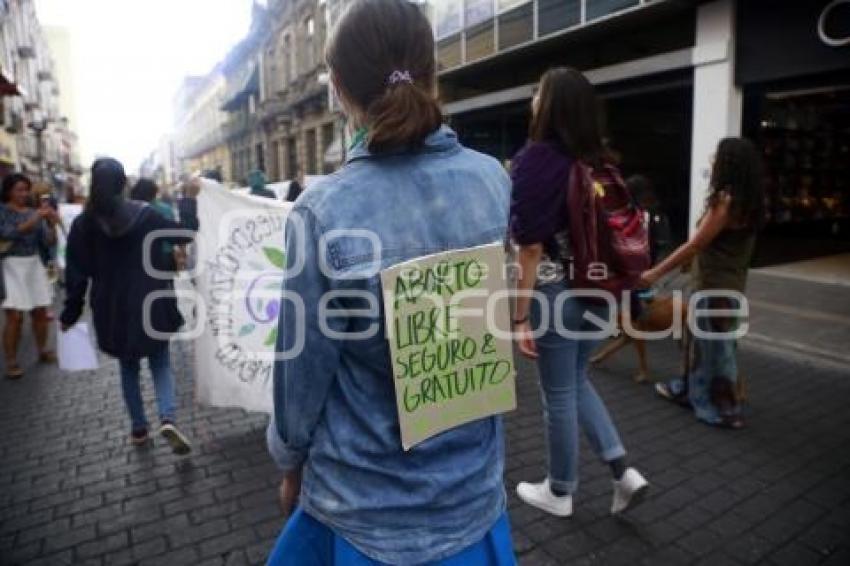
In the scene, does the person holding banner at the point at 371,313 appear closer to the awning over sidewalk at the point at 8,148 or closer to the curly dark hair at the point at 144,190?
the curly dark hair at the point at 144,190

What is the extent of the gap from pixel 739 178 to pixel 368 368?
3.33m

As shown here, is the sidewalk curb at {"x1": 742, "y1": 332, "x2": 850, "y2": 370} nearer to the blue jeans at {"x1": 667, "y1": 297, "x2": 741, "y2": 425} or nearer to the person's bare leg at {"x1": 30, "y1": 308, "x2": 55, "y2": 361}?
the blue jeans at {"x1": 667, "y1": 297, "x2": 741, "y2": 425}

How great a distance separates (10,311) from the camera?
19.9 feet

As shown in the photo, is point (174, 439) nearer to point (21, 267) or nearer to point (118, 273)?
point (118, 273)

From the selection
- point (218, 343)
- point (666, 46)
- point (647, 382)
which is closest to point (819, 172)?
point (666, 46)

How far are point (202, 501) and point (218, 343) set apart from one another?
1.14 m

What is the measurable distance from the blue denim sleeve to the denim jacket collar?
0.17 m

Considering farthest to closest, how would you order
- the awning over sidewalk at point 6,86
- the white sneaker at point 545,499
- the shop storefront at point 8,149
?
the shop storefront at point 8,149
the awning over sidewalk at point 6,86
the white sneaker at point 545,499

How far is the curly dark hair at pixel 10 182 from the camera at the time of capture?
19.6 feet

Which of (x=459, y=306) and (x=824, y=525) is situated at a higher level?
(x=459, y=306)

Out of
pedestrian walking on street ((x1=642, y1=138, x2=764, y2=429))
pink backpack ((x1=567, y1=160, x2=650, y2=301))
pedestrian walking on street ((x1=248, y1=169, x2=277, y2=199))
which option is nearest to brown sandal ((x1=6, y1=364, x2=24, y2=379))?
pedestrian walking on street ((x1=248, y1=169, x2=277, y2=199))

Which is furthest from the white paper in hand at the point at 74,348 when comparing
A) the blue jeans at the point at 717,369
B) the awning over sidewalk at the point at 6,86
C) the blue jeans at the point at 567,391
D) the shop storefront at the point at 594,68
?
the awning over sidewalk at the point at 6,86

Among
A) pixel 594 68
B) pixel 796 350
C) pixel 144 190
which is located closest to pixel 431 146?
pixel 796 350

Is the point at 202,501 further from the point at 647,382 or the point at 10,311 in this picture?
the point at 10,311
